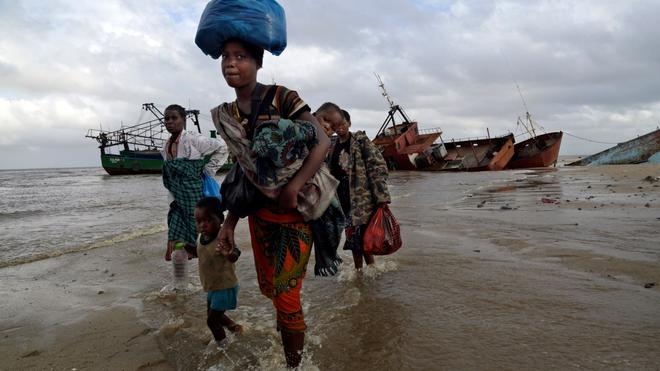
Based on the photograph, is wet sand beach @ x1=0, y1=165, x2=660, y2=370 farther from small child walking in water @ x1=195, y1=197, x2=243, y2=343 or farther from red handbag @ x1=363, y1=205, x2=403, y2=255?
red handbag @ x1=363, y1=205, x2=403, y2=255

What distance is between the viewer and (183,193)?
3.54 metres

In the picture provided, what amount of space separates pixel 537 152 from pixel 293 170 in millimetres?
32135

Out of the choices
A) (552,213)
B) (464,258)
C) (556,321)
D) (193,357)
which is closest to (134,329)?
(193,357)

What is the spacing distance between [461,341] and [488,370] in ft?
1.11

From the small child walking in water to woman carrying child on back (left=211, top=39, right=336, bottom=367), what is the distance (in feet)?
1.73

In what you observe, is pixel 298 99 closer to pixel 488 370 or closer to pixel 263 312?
pixel 488 370

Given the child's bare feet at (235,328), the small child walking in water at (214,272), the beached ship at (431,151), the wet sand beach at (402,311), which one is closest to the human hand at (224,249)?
the small child walking in water at (214,272)

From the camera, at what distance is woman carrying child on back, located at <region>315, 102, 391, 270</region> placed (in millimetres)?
3764

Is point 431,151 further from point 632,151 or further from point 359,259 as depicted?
point 359,259

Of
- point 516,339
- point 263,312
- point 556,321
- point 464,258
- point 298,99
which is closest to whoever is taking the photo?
point 298,99

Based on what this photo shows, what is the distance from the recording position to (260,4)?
1.80 metres

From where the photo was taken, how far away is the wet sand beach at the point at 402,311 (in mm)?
2227

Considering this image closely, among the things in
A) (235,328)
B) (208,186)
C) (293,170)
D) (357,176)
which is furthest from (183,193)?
(293,170)

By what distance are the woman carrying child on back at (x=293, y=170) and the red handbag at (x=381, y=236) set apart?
1.54m
